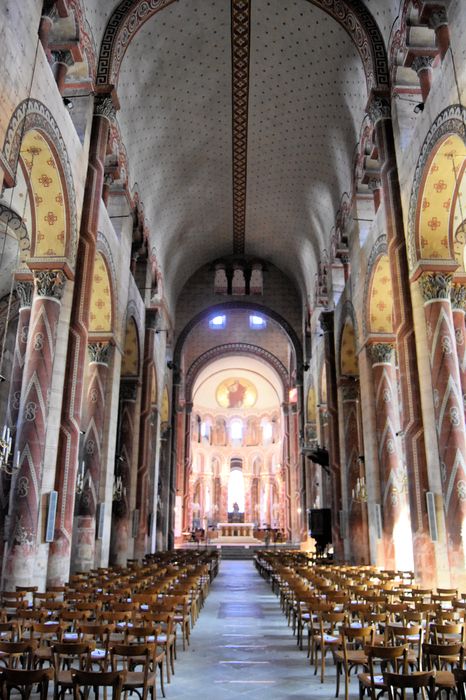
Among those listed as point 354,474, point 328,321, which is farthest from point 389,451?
point 328,321

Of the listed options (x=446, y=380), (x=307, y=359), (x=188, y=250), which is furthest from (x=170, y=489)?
(x=446, y=380)

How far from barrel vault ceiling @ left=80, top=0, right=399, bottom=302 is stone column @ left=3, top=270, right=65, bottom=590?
7367 mm

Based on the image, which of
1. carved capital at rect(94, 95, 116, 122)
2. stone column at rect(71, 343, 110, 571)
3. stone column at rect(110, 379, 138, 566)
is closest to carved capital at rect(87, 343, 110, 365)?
stone column at rect(71, 343, 110, 571)

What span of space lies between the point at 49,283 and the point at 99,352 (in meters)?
4.56

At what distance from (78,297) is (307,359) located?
19.4 metres

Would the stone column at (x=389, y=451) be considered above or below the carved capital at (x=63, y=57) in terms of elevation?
below

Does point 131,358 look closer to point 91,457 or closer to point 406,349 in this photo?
point 91,457

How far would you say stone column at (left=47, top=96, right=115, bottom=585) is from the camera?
36.9 feet

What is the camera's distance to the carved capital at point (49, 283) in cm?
1180

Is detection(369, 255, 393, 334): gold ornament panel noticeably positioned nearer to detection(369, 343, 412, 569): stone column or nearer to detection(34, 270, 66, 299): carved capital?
detection(369, 343, 412, 569): stone column

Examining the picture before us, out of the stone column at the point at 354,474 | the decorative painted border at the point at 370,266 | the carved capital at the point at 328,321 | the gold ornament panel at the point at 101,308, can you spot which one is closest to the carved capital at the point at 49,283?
the gold ornament panel at the point at 101,308

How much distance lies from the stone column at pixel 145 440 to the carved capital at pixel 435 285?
459 inches

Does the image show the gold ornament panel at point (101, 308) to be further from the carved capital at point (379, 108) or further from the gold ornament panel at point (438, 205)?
the gold ornament panel at point (438, 205)

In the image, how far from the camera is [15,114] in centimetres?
898
